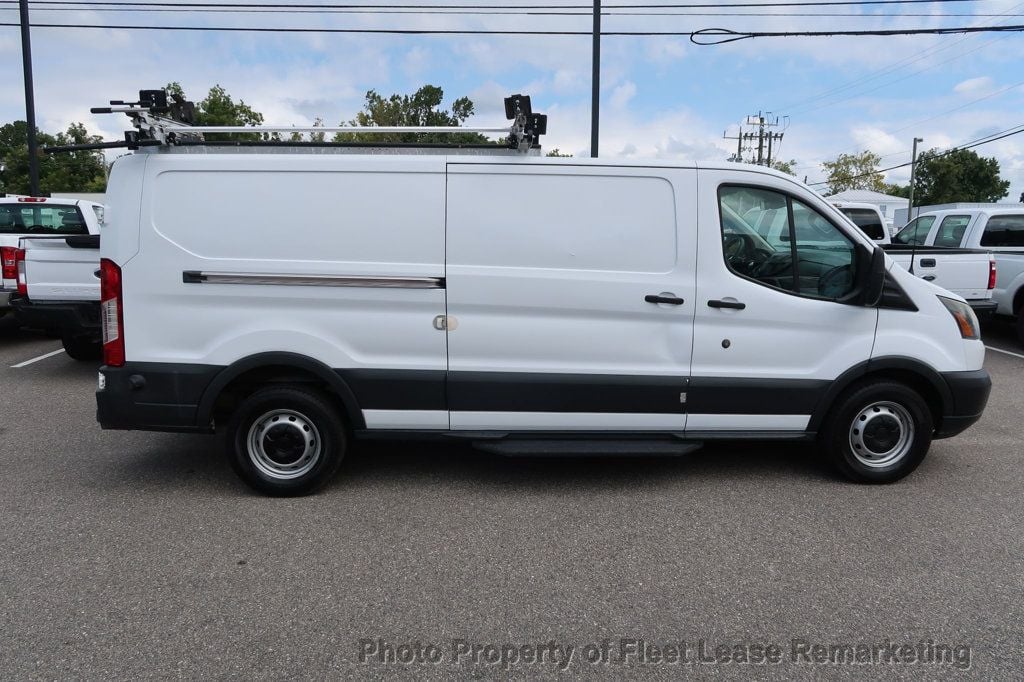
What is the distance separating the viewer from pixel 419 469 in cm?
526

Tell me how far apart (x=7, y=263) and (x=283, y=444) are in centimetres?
679

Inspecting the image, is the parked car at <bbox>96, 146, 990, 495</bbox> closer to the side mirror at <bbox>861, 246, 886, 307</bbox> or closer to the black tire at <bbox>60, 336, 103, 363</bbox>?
the side mirror at <bbox>861, 246, 886, 307</bbox>

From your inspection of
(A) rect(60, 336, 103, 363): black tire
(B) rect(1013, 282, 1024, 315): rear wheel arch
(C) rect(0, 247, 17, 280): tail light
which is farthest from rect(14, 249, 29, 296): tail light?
(B) rect(1013, 282, 1024, 315): rear wheel arch

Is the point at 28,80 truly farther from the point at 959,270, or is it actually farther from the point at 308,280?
the point at 959,270

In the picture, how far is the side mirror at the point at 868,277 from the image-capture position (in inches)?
180

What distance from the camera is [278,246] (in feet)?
14.6

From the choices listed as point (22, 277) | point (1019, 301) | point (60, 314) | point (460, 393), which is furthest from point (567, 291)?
point (1019, 301)

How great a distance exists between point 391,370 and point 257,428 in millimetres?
916

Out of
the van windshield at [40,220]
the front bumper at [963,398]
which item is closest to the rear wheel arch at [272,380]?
the front bumper at [963,398]

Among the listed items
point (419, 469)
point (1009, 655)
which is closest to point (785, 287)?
point (1009, 655)

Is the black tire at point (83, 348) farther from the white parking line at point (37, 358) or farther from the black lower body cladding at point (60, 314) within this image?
the black lower body cladding at point (60, 314)

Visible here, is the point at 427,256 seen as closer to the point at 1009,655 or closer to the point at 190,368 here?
the point at 190,368

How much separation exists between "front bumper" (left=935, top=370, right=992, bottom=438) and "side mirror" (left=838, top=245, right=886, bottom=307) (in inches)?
29.1

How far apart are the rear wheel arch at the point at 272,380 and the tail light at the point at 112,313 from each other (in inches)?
22.3
